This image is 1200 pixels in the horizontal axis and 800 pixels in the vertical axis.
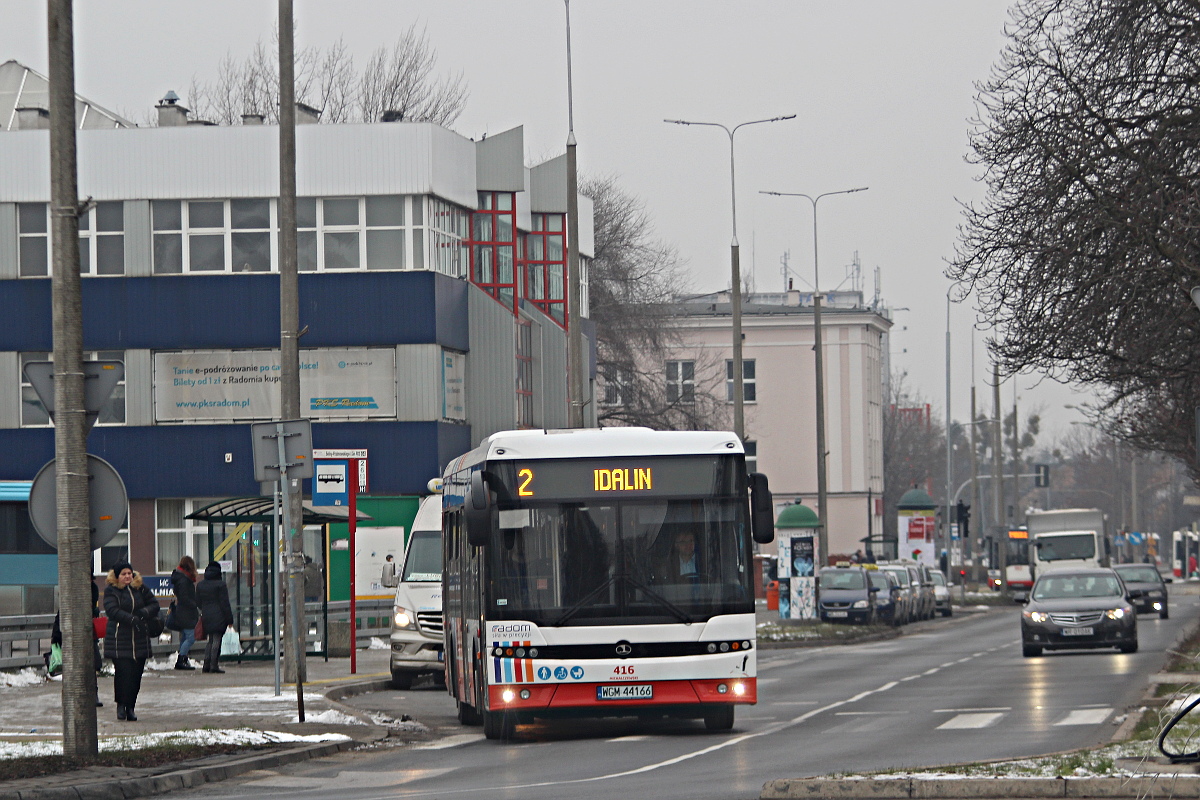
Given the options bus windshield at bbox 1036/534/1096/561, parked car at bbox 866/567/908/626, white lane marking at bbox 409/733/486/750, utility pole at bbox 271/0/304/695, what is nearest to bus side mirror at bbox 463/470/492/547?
white lane marking at bbox 409/733/486/750

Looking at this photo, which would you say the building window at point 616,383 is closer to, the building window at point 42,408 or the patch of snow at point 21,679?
the building window at point 42,408

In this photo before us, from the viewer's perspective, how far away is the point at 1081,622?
31516 mm

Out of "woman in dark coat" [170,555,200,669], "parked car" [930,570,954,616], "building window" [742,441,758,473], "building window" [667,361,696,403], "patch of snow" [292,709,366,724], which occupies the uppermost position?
"building window" [667,361,696,403]

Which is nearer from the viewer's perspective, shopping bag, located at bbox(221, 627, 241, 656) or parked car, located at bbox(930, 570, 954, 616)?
shopping bag, located at bbox(221, 627, 241, 656)

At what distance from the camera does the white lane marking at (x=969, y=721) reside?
1819cm

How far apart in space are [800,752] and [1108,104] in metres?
11.3

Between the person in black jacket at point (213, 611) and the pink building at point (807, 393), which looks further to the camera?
the pink building at point (807, 393)

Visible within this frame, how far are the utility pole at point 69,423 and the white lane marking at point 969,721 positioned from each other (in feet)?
26.0

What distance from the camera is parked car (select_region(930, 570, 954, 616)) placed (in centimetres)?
6256

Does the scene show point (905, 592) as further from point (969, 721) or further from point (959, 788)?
point (959, 788)

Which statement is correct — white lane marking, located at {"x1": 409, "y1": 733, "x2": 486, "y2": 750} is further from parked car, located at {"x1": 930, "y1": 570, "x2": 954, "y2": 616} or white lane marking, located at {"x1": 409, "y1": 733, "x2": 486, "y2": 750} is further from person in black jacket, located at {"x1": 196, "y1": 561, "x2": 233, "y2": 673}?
parked car, located at {"x1": 930, "y1": 570, "x2": 954, "y2": 616}

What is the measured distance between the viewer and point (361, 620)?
36188 millimetres

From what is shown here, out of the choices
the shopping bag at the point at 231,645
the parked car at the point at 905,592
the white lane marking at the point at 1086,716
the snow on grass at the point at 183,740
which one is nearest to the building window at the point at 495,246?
the parked car at the point at 905,592

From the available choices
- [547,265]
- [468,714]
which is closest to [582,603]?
[468,714]
